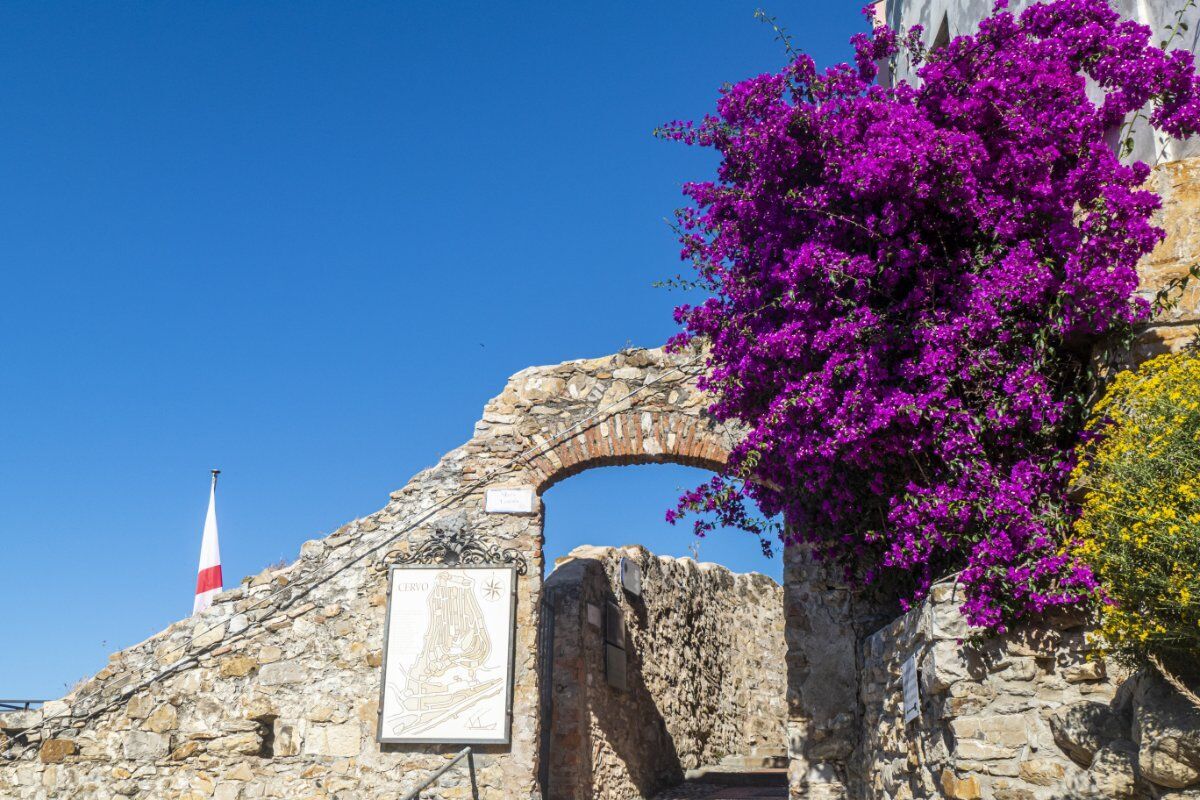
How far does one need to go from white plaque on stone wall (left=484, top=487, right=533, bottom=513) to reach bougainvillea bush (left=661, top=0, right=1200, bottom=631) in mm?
2785

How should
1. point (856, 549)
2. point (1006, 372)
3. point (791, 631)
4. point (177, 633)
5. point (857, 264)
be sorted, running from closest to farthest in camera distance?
point (1006, 372) → point (857, 264) → point (856, 549) → point (791, 631) → point (177, 633)

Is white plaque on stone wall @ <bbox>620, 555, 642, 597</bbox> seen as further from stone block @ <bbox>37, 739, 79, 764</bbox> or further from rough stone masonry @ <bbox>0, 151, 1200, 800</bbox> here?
stone block @ <bbox>37, 739, 79, 764</bbox>

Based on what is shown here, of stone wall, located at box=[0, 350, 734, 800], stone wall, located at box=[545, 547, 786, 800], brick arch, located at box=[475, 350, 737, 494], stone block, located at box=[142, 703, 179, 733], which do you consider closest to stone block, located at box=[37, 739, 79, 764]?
stone wall, located at box=[0, 350, 734, 800]

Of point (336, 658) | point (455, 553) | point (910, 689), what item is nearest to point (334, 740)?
point (336, 658)

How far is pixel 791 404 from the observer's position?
20.3 feet

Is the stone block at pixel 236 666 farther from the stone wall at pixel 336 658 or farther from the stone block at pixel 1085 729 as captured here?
the stone block at pixel 1085 729

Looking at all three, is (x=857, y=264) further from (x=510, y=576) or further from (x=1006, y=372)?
(x=510, y=576)

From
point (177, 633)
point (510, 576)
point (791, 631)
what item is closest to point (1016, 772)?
point (791, 631)

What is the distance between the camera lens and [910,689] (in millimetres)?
5617

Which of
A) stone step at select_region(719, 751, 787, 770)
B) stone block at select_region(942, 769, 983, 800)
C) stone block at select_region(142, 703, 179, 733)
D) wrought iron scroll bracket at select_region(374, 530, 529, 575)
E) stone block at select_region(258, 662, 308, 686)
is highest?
wrought iron scroll bracket at select_region(374, 530, 529, 575)

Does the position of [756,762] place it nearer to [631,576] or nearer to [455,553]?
[631,576]

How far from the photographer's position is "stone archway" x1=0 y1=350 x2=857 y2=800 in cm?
868

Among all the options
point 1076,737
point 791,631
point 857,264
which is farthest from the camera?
point 791,631

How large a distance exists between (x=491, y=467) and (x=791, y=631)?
2.93 metres
